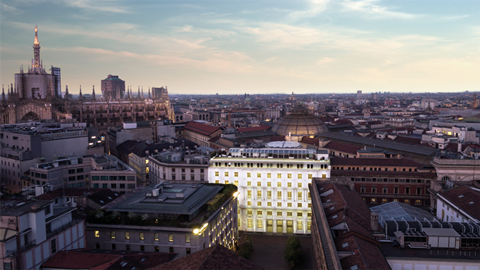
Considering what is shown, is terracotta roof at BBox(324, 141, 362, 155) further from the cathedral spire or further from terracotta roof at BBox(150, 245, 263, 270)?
the cathedral spire

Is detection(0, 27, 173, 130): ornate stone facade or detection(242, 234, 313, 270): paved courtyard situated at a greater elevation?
detection(0, 27, 173, 130): ornate stone facade

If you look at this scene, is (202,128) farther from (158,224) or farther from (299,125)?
(158,224)

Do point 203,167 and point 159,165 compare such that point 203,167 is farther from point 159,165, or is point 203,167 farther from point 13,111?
point 13,111

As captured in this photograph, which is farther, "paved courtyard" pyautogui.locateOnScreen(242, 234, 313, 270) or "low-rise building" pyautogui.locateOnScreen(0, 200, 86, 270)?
"paved courtyard" pyautogui.locateOnScreen(242, 234, 313, 270)

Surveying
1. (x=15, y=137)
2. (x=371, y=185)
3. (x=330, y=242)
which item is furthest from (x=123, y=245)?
(x=15, y=137)

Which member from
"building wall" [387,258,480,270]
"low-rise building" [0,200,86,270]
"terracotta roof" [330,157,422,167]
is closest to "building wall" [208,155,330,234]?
"terracotta roof" [330,157,422,167]
